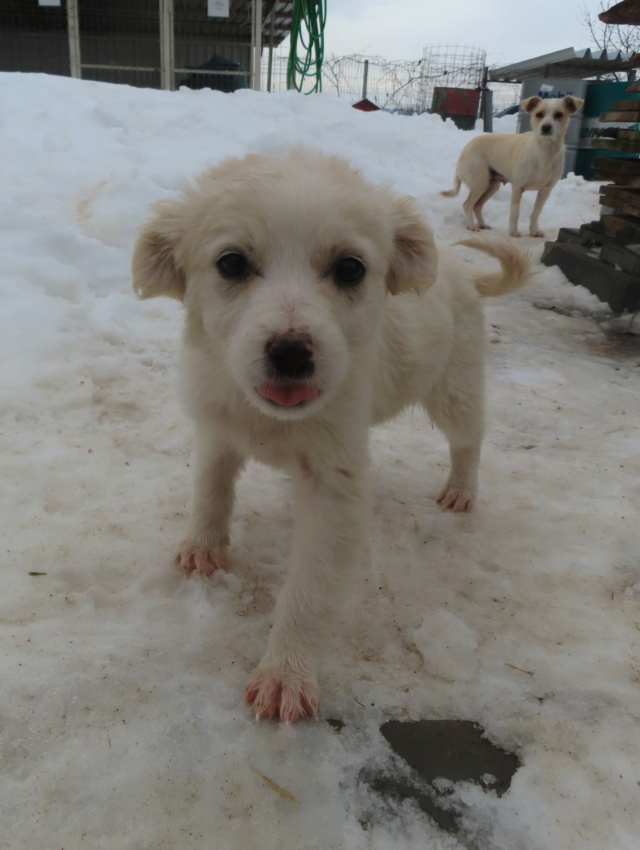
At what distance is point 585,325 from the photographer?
5980 millimetres

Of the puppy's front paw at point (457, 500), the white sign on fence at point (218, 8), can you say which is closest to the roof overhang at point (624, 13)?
the puppy's front paw at point (457, 500)

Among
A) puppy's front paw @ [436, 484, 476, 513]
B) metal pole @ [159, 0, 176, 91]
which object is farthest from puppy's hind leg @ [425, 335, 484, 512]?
metal pole @ [159, 0, 176, 91]

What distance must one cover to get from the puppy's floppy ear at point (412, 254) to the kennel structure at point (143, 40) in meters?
14.4

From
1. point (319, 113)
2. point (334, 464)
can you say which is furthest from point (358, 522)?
point (319, 113)

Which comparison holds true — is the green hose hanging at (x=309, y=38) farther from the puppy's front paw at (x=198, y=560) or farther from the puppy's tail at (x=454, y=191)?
the puppy's front paw at (x=198, y=560)

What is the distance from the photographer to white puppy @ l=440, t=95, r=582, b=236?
9.94m

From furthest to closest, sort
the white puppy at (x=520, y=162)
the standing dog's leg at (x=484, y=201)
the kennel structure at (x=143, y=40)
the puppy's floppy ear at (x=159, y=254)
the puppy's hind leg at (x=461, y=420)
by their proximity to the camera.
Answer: the kennel structure at (x=143, y=40), the standing dog's leg at (x=484, y=201), the white puppy at (x=520, y=162), the puppy's hind leg at (x=461, y=420), the puppy's floppy ear at (x=159, y=254)

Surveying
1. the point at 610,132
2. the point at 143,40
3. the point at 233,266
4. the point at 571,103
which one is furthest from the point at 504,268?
the point at 143,40

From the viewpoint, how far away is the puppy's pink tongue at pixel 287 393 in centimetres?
180

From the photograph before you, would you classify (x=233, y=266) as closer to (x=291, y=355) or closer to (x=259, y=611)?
A: (x=291, y=355)

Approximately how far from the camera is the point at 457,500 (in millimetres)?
3156

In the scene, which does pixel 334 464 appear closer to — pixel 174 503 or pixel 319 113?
pixel 174 503

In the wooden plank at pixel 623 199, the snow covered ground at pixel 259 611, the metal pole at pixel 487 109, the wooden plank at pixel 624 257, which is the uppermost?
the metal pole at pixel 487 109

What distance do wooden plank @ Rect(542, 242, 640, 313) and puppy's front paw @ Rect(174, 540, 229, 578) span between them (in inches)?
199
